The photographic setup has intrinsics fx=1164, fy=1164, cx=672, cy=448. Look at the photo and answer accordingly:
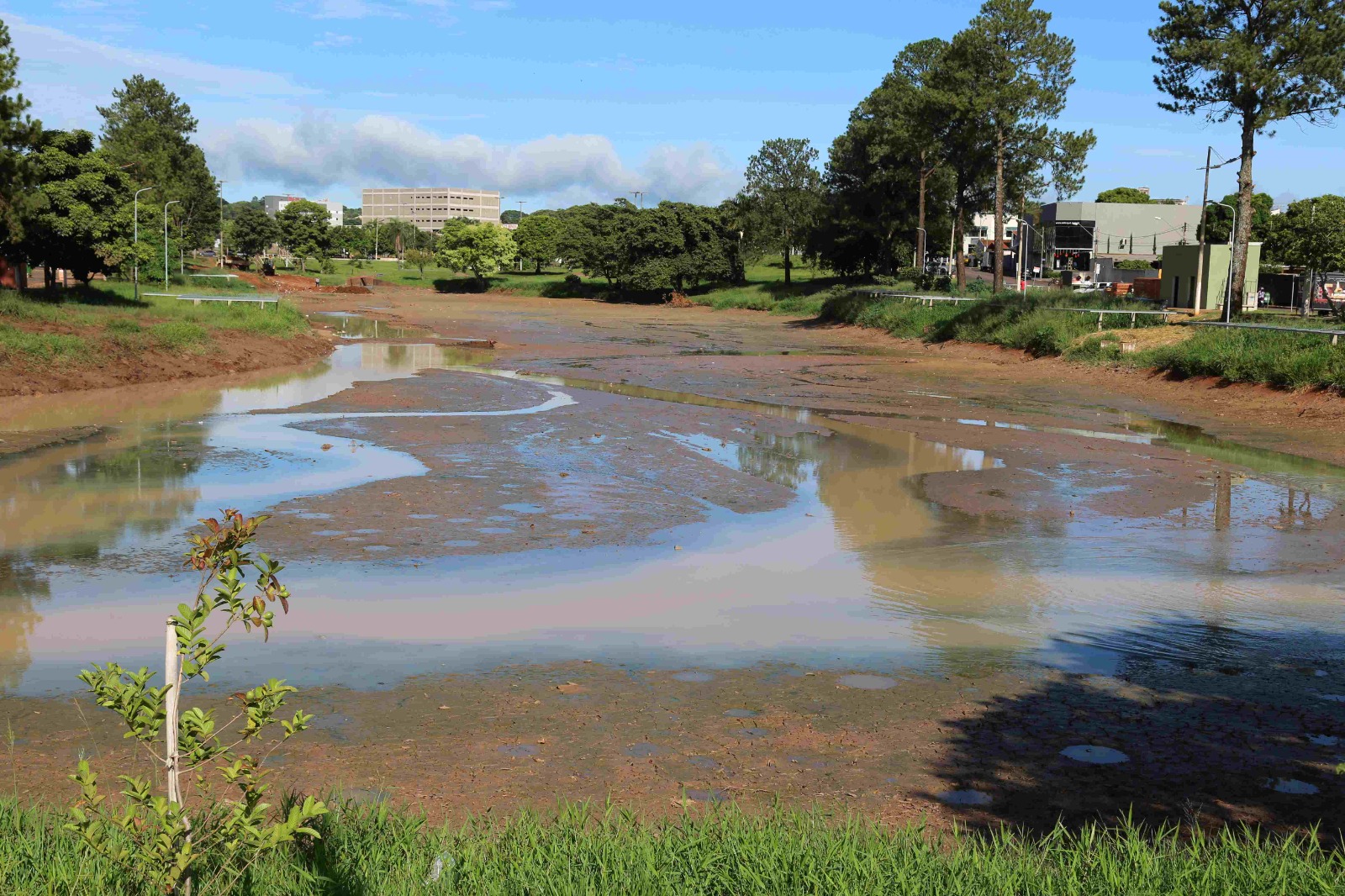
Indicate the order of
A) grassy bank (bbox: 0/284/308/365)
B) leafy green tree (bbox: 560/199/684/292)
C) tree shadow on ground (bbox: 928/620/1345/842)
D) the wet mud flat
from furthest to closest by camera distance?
leafy green tree (bbox: 560/199/684/292), grassy bank (bbox: 0/284/308/365), the wet mud flat, tree shadow on ground (bbox: 928/620/1345/842)

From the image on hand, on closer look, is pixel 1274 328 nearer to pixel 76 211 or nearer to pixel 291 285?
pixel 76 211

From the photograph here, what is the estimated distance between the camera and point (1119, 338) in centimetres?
3794

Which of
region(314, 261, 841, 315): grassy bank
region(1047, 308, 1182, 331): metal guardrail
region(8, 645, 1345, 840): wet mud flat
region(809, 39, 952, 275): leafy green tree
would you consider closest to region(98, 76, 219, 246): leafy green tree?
region(314, 261, 841, 315): grassy bank

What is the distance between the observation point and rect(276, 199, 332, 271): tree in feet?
410

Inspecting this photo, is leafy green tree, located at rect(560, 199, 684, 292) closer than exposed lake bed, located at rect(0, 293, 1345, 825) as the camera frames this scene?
No

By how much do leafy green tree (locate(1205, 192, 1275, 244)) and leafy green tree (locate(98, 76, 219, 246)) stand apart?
78.7 m

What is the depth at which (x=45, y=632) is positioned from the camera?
983cm

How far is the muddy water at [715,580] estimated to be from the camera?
950 centimetres

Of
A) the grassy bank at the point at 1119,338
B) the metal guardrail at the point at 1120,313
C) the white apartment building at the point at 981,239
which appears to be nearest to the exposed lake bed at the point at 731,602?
the grassy bank at the point at 1119,338

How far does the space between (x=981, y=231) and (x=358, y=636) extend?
173552 millimetres

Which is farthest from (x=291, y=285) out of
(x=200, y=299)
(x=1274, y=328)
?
(x=1274, y=328)

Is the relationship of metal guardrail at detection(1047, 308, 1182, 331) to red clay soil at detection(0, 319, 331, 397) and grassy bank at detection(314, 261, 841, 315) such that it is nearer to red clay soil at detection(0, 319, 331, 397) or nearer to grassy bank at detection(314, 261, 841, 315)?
red clay soil at detection(0, 319, 331, 397)

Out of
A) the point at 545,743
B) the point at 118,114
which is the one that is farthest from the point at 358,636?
the point at 118,114

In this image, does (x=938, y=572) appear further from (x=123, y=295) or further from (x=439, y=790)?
(x=123, y=295)
